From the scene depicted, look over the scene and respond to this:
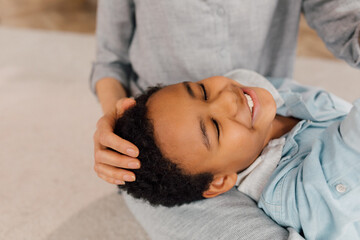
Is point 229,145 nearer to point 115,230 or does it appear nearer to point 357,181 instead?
point 357,181

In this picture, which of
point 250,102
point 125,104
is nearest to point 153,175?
point 125,104

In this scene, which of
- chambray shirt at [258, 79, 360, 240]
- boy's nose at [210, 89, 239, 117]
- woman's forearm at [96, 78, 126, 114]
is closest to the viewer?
chambray shirt at [258, 79, 360, 240]

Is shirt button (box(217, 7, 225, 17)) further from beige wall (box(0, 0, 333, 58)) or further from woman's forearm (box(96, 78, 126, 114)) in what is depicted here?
beige wall (box(0, 0, 333, 58))

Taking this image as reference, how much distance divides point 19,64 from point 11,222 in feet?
3.71

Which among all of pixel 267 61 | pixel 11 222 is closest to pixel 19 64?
pixel 11 222

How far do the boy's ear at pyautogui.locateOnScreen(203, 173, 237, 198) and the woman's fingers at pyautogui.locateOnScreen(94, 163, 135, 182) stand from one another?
0.22m

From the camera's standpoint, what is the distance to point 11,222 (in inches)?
42.3

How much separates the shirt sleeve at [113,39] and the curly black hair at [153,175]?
1.08ft

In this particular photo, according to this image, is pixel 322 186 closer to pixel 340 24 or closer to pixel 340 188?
pixel 340 188

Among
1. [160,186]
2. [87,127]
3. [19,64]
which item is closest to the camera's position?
[160,186]

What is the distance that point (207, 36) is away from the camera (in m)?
0.94

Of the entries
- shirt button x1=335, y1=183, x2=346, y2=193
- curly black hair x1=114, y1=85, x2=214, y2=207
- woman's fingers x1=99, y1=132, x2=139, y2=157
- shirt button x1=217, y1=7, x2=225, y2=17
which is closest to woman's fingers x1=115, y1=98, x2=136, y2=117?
curly black hair x1=114, y1=85, x2=214, y2=207

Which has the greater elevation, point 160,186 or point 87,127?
point 160,186

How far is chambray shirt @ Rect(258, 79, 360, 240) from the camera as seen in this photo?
2.20ft
